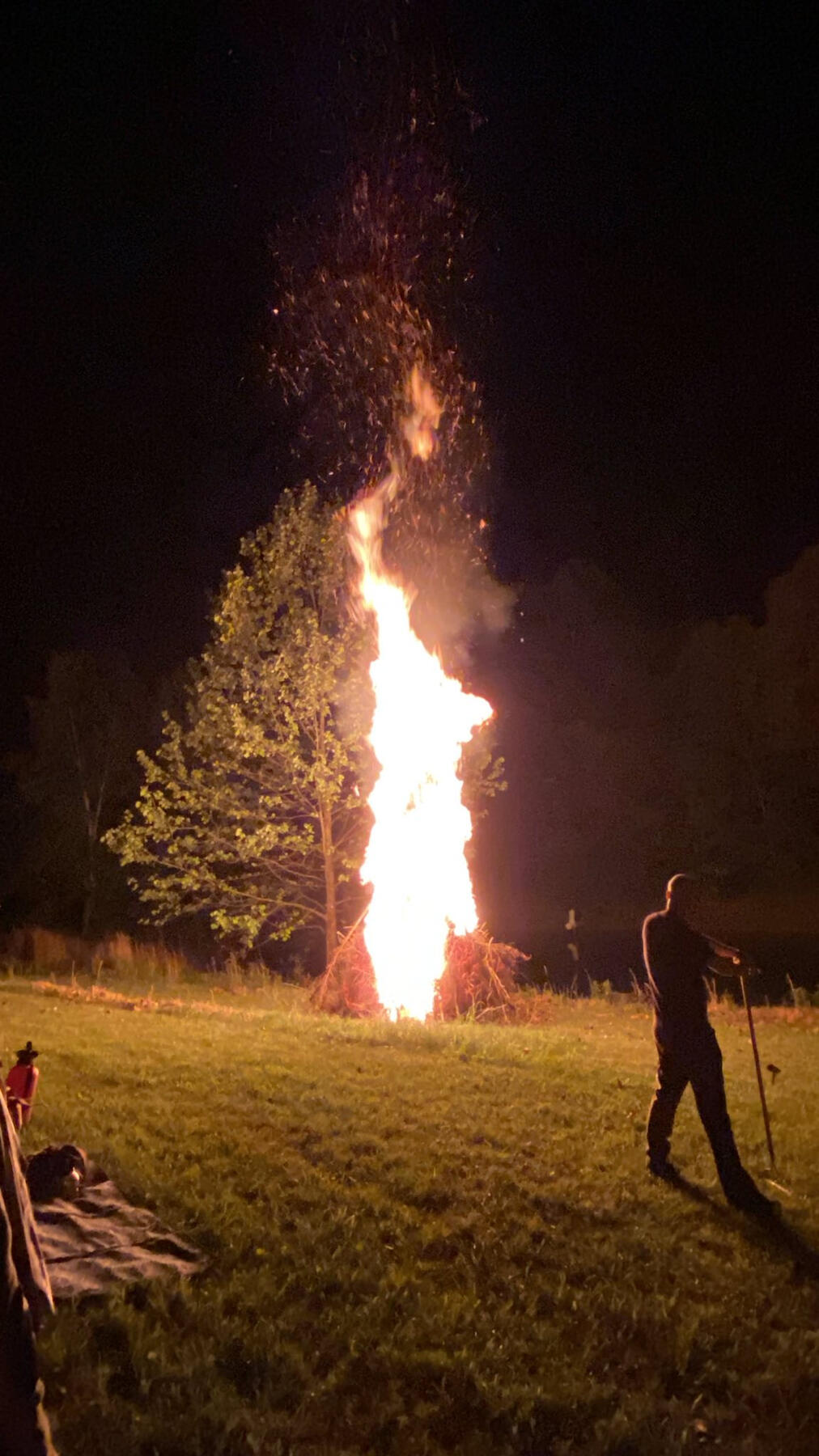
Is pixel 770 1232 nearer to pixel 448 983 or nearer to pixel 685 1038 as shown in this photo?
pixel 685 1038

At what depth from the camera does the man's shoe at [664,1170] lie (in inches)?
287

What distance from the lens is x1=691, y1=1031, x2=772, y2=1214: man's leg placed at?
22.4 feet

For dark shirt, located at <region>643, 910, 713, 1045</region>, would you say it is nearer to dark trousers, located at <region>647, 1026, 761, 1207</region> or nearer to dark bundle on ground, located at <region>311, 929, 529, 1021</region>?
dark trousers, located at <region>647, 1026, 761, 1207</region>

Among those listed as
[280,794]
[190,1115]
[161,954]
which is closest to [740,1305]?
[190,1115]

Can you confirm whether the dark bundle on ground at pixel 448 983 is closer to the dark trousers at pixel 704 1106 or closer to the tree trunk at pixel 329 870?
the tree trunk at pixel 329 870

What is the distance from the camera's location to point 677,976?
7414 mm

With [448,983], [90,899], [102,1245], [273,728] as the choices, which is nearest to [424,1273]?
[102,1245]

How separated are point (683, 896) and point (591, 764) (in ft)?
142

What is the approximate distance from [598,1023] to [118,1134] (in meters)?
9.79

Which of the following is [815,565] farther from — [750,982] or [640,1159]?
[640,1159]

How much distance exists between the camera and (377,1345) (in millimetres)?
4941

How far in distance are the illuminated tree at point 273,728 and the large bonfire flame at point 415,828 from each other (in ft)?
7.30

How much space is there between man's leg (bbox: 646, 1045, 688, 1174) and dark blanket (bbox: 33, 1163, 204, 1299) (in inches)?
140

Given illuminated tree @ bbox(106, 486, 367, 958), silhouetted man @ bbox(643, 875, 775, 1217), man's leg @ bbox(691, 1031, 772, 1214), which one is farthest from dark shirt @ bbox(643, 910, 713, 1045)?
illuminated tree @ bbox(106, 486, 367, 958)
